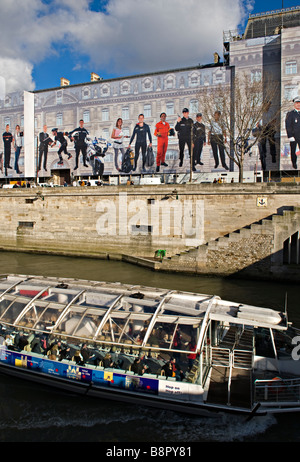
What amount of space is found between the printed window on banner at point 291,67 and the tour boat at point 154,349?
2721cm

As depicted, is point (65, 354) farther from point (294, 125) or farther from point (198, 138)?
point (198, 138)

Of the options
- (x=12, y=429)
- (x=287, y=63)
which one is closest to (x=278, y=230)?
(x=12, y=429)

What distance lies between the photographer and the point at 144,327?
29.7 feet

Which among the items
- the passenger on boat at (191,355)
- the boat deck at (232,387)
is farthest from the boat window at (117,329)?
the boat deck at (232,387)

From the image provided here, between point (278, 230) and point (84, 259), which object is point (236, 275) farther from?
point (84, 259)

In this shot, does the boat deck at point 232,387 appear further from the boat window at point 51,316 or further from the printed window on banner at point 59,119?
the printed window on banner at point 59,119

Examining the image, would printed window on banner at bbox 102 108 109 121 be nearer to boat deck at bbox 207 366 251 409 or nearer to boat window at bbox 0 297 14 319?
boat window at bbox 0 297 14 319

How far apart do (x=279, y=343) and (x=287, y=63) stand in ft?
92.5

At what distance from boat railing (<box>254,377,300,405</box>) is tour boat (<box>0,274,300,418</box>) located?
23 millimetres

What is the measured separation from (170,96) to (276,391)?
109 feet

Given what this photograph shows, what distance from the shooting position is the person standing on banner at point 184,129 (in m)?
35.7

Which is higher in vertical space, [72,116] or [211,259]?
[72,116]

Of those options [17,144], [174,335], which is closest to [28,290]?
[174,335]

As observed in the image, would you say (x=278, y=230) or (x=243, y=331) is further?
(x=278, y=230)
